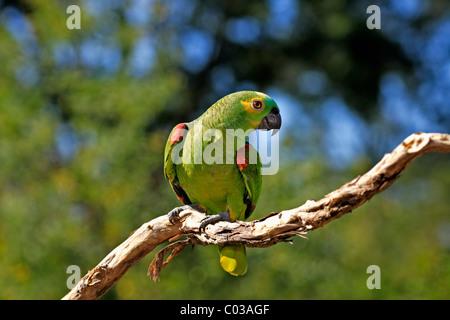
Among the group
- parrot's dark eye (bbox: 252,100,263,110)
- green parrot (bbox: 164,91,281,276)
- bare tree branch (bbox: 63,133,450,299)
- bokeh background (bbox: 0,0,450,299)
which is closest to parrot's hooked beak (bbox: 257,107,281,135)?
green parrot (bbox: 164,91,281,276)

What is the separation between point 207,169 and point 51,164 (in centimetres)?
551

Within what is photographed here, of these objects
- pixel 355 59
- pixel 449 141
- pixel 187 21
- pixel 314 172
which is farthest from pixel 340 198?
pixel 355 59

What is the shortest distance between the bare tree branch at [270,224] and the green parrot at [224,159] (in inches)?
4.8

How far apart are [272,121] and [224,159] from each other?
44 centimetres

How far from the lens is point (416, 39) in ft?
39.7

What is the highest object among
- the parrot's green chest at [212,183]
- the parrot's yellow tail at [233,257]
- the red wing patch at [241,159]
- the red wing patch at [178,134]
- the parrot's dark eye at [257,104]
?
the parrot's dark eye at [257,104]

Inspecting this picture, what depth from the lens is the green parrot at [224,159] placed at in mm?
3109

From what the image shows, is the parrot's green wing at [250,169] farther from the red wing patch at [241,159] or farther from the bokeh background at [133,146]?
the bokeh background at [133,146]

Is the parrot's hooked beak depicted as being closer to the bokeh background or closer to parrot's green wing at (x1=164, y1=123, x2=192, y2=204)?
parrot's green wing at (x1=164, y1=123, x2=192, y2=204)

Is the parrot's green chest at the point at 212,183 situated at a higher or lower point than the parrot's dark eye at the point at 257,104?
lower

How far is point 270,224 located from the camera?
246cm

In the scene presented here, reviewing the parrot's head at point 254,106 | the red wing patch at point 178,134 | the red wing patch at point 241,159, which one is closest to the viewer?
the parrot's head at point 254,106

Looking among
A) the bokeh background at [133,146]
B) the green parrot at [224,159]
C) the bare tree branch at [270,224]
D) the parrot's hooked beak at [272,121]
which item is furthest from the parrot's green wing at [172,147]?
the bokeh background at [133,146]

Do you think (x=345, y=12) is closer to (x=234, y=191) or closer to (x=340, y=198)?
(x=234, y=191)
